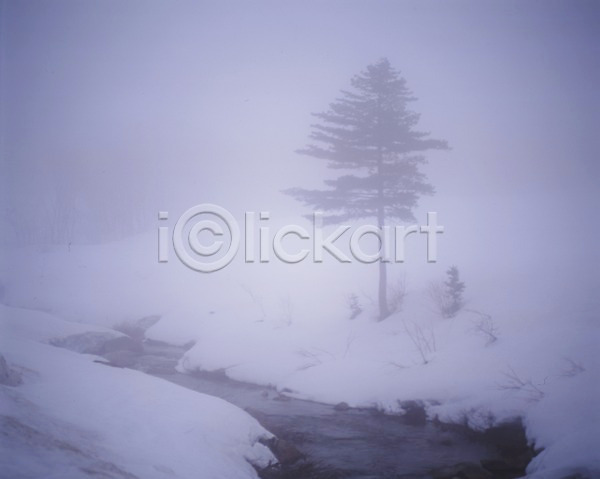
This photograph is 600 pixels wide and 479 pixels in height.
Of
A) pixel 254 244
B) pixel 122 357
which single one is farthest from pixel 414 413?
pixel 254 244

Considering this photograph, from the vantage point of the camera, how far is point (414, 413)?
1114 cm

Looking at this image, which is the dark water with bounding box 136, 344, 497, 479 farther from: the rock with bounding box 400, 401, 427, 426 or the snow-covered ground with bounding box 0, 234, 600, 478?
the snow-covered ground with bounding box 0, 234, 600, 478

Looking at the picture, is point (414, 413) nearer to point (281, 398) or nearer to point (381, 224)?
point (281, 398)

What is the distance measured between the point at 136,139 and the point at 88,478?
5396 cm

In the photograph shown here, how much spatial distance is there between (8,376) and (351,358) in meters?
11.6

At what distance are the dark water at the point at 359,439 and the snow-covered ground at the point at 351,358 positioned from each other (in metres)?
0.76

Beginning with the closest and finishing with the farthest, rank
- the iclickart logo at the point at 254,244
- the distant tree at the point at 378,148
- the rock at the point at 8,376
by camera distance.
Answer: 1. the rock at the point at 8,376
2. the distant tree at the point at 378,148
3. the iclickart logo at the point at 254,244

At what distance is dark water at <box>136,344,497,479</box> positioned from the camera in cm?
829

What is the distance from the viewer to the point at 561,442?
7234 mm

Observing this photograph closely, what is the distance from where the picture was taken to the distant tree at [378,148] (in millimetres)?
16453

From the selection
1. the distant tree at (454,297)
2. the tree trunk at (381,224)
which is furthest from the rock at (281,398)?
the distant tree at (454,297)

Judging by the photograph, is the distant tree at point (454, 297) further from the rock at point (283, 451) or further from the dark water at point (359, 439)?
the rock at point (283, 451)

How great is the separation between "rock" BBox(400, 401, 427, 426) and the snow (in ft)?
14.4

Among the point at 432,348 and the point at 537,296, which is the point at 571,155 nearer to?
the point at 537,296
